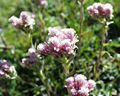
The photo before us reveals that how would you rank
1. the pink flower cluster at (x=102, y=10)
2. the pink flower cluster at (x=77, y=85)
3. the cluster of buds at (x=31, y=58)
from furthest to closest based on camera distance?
the cluster of buds at (x=31, y=58) < the pink flower cluster at (x=102, y=10) < the pink flower cluster at (x=77, y=85)

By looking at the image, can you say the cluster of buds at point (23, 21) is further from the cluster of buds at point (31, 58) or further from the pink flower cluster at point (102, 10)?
the pink flower cluster at point (102, 10)

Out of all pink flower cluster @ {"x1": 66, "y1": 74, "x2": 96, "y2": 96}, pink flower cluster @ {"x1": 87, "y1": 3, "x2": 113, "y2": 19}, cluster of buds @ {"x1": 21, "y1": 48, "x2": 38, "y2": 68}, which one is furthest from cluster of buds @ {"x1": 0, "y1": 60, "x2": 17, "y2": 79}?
pink flower cluster @ {"x1": 87, "y1": 3, "x2": 113, "y2": 19}

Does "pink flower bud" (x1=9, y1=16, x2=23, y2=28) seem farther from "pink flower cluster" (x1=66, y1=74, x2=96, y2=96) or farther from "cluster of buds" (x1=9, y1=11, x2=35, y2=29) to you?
"pink flower cluster" (x1=66, y1=74, x2=96, y2=96)

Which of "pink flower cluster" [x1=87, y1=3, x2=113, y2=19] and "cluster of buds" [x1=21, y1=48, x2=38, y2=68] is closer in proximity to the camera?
"pink flower cluster" [x1=87, y1=3, x2=113, y2=19]

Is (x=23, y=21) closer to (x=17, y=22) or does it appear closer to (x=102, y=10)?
(x=17, y=22)

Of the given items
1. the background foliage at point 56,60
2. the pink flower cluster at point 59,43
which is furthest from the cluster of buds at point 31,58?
the pink flower cluster at point 59,43
